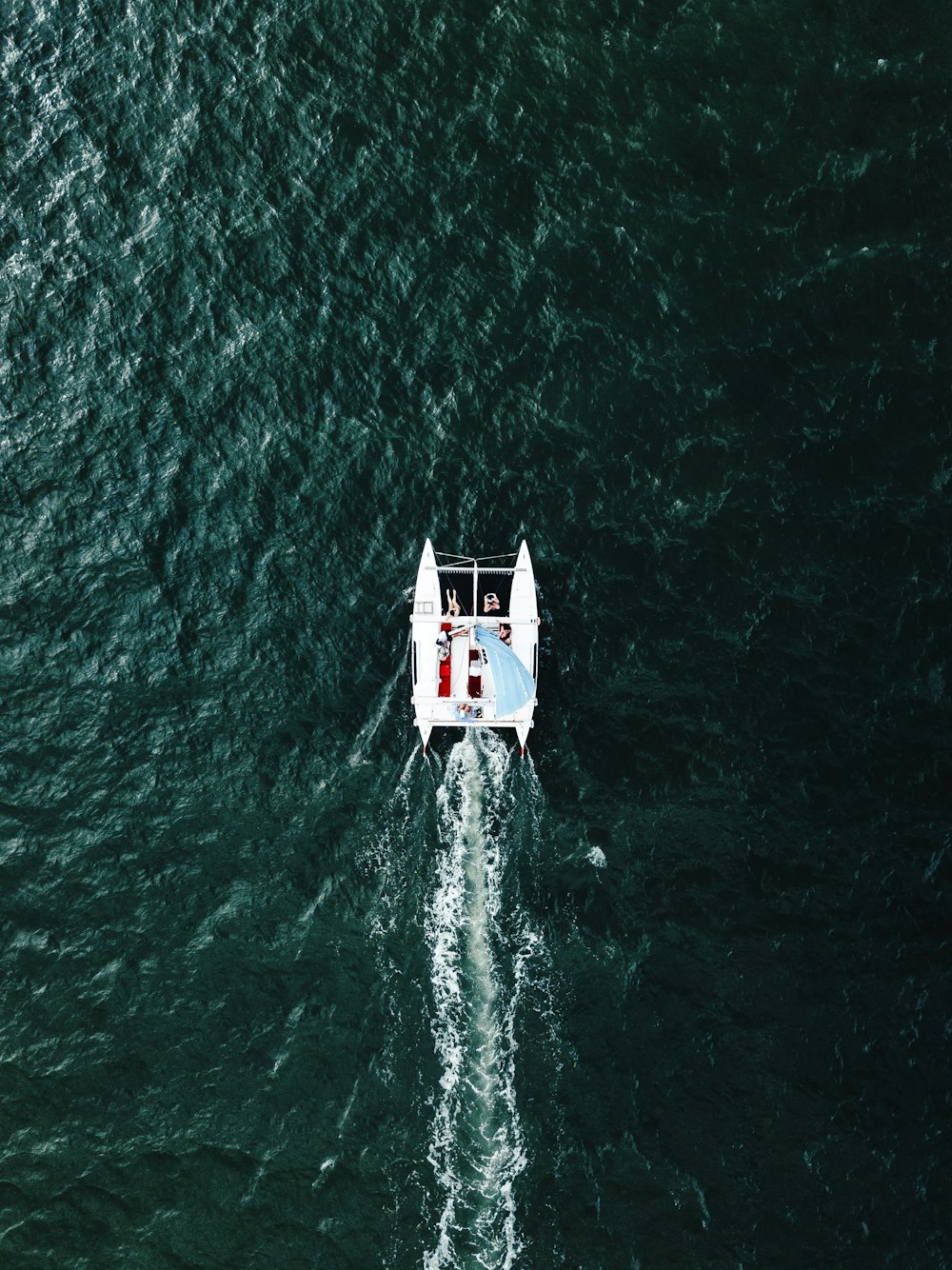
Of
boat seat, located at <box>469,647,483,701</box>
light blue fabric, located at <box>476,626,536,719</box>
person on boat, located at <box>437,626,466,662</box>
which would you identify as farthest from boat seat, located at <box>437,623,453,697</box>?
light blue fabric, located at <box>476,626,536,719</box>

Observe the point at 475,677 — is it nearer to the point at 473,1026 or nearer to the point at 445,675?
the point at 445,675

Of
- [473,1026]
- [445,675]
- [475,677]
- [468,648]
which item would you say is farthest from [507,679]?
[473,1026]

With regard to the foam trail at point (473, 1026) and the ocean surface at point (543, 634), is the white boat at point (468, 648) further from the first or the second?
the foam trail at point (473, 1026)

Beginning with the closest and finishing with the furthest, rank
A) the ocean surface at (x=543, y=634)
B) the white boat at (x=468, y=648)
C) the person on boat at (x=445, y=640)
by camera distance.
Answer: the ocean surface at (x=543, y=634) < the white boat at (x=468, y=648) < the person on boat at (x=445, y=640)

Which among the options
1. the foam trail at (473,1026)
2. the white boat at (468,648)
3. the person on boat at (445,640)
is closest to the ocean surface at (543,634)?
the foam trail at (473,1026)

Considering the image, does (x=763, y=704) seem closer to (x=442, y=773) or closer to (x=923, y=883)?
(x=923, y=883)

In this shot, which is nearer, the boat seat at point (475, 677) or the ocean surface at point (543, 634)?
the ocean surface at point (543, 634)

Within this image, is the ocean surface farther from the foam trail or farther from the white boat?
the white boat
